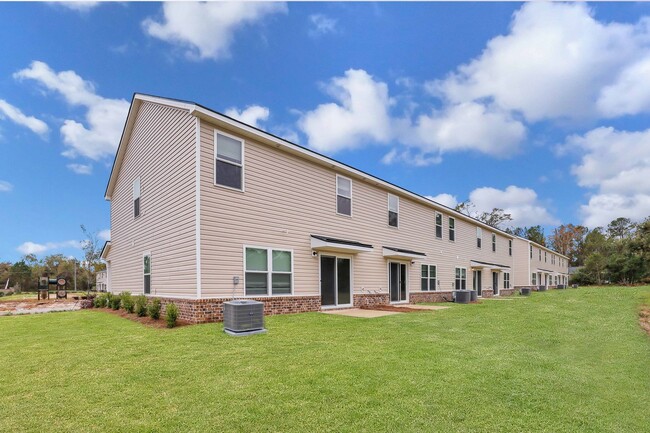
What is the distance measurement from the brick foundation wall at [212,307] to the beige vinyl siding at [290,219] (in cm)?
28

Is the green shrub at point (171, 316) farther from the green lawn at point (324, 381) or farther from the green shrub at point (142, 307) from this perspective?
the green shrub at point (142, 307)

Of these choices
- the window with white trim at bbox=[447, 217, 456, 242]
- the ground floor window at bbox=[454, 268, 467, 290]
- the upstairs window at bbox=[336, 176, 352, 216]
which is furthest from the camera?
the ground floor window at bbox=[454, 268, 467, 290]

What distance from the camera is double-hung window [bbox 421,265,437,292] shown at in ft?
64.9

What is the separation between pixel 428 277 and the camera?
20203 millimetres

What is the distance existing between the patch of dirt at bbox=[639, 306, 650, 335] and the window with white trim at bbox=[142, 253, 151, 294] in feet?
51.1

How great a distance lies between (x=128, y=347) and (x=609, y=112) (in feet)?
73.6

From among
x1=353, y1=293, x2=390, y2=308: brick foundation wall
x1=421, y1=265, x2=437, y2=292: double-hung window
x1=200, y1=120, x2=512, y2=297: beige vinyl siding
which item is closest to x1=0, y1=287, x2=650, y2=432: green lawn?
x1=200, y1=120, x2=512, y2=297: beige vinyl siding

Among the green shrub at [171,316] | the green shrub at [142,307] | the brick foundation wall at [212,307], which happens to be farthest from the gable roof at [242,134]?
the green shrub at [142,307]

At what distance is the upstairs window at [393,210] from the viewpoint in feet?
57.8

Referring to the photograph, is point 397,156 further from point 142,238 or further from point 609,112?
point 142,238

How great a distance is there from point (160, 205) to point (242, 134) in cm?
401

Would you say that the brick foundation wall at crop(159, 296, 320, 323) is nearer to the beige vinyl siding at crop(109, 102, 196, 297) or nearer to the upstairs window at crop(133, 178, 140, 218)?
the beige vinyl siding at crop(109, 102, 196, 297)

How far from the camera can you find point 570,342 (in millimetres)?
8031

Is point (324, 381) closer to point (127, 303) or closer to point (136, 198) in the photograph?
point (127, 303)
